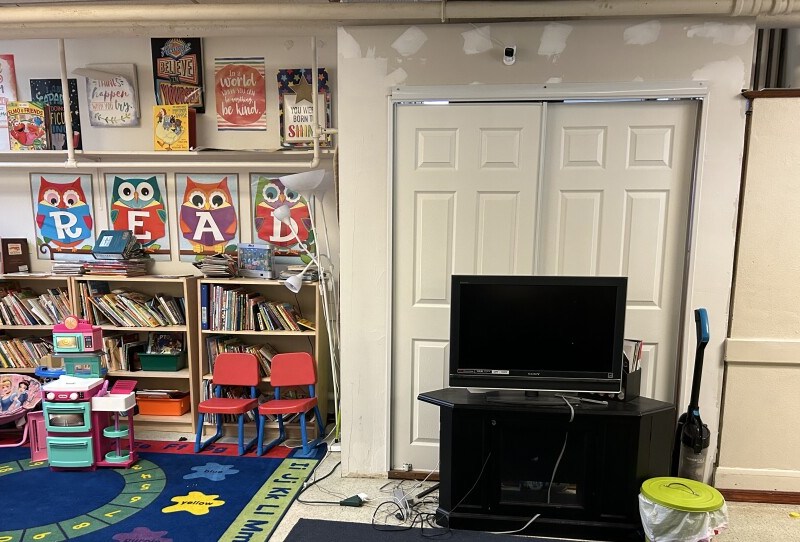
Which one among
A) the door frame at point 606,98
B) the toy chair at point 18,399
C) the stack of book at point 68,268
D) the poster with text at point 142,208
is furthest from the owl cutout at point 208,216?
the door frame at point 606,98

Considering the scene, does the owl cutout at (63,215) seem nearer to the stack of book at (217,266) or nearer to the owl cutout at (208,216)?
the owl cutout at (208,216)

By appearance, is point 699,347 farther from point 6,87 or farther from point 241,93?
point 6,87

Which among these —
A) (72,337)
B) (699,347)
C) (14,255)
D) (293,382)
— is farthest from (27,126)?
(699,347)

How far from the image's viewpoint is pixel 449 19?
2551 mm

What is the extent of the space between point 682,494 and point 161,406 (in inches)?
133

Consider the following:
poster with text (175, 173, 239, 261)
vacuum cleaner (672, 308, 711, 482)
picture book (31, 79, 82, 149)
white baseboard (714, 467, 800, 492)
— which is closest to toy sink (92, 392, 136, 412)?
poster with text (175, 173, 239, 261)

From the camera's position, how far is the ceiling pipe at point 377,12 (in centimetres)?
240

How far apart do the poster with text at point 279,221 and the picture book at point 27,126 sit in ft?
5.35

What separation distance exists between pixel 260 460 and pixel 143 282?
5.61ft

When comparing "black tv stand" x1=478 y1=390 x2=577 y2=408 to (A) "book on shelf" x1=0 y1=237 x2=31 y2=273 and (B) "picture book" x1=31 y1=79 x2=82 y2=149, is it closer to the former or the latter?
(B) "picture book" x1=31 y1=79 x2=82 y2=149

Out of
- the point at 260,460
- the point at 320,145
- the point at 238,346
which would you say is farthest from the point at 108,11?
the point at 260,460

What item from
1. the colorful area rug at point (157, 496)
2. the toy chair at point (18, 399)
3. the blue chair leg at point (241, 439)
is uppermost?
the toy chair at point (18, 399)

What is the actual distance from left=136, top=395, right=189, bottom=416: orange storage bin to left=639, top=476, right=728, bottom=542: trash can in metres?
3.09

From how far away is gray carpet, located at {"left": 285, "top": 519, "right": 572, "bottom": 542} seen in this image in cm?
235
